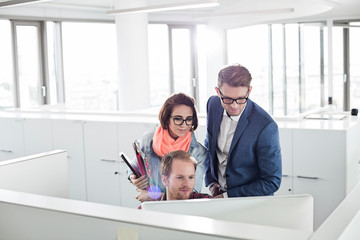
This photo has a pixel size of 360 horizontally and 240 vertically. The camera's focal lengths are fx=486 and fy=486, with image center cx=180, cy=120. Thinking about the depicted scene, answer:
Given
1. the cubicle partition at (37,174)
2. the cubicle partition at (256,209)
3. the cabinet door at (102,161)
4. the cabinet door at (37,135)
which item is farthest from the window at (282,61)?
the cubicle partition at (256,209)

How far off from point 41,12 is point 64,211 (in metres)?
8.03

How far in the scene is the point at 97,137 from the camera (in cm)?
509

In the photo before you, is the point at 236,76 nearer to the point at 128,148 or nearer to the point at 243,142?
the point at 243,142

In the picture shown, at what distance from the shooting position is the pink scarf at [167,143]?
2.37 metres

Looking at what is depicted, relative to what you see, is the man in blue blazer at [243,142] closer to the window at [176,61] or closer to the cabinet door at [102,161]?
the cabinet door at [102,161]

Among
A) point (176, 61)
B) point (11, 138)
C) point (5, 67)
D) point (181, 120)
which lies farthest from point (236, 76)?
point (176, 61)

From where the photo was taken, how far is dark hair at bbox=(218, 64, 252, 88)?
2.39 m

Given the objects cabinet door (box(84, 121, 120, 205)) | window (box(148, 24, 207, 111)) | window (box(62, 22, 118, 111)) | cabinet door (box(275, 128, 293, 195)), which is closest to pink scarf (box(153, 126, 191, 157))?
cabinet door (box(275, 128, 293, 195))

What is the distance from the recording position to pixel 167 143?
238 centimetres

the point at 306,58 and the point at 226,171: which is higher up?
the point at 306,58

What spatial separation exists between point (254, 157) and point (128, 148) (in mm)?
2638

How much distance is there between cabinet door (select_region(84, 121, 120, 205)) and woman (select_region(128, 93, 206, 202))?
2.56 metres

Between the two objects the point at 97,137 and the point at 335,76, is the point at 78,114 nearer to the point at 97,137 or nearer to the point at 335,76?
the point at 97,137

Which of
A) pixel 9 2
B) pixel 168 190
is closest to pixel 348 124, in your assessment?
pixel 168 190
